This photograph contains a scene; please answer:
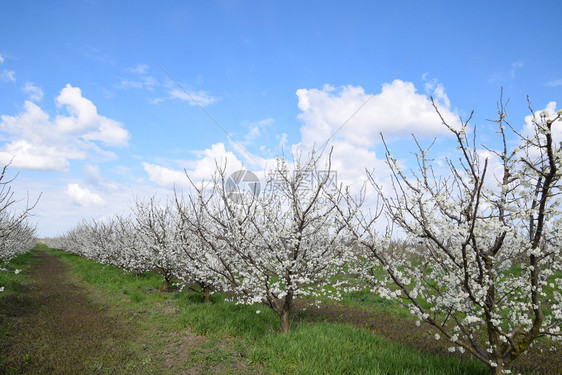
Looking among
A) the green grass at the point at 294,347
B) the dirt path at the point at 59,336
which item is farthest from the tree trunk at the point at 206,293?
the dirt path at the point at 59,336

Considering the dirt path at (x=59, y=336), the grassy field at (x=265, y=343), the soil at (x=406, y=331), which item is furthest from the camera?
the dirt path at (x=59, y=336)

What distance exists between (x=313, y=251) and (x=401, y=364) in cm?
358

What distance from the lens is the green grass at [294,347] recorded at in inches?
260

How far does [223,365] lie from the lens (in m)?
7.26

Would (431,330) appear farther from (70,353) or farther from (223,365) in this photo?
(70,353)

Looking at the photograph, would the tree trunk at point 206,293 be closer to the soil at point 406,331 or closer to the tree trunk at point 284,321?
the soil at point 406,331

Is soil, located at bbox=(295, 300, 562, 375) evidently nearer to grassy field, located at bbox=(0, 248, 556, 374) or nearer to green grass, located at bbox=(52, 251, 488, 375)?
grassy field, located at bbox=(0, 248, 556, 374)

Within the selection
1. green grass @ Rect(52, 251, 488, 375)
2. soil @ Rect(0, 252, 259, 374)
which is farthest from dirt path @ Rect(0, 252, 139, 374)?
green grass @ Rect(52, 251, 488, 375)

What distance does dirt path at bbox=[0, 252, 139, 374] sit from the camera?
7411 millimetres

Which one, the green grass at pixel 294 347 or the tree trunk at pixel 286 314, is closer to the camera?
the green grass at pixel 294 347

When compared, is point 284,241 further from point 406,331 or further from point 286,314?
point 406,331

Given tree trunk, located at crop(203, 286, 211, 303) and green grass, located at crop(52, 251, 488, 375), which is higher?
tree trunk, located at crop(203, 286, 211, 303)

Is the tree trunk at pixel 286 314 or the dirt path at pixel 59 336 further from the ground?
the tree trunk at pixel 286 314

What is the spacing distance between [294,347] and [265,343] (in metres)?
1.13
